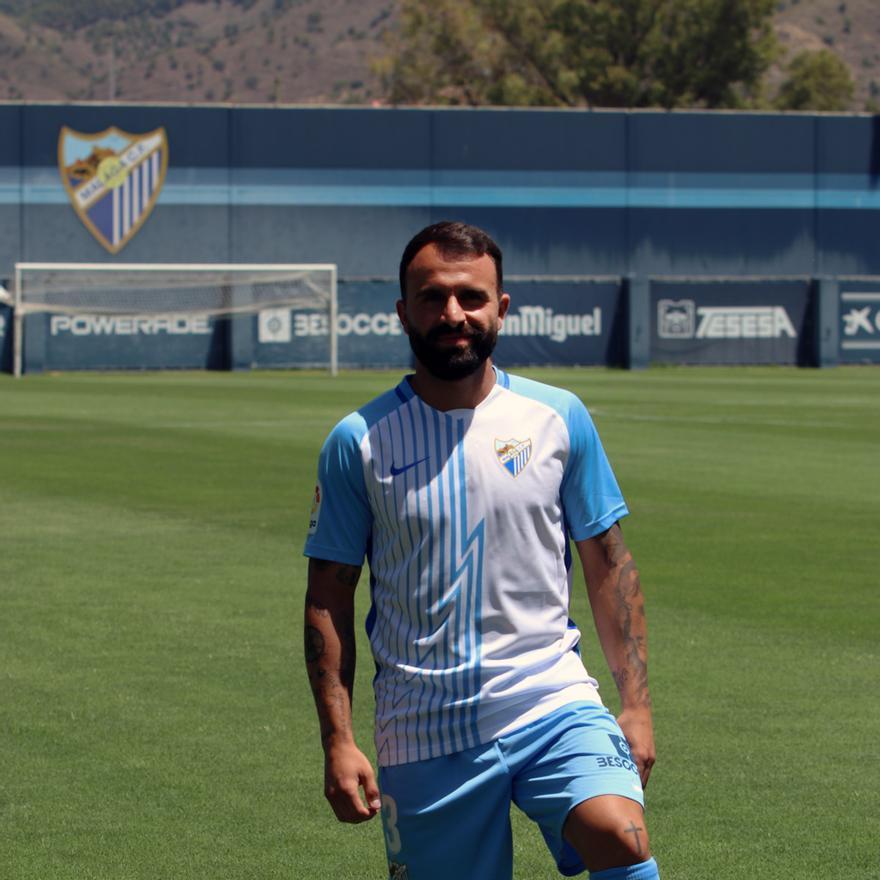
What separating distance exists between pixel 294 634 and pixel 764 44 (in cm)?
8254

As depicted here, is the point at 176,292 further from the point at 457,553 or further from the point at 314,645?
the point at 457,553

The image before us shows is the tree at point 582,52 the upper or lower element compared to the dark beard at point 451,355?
upper

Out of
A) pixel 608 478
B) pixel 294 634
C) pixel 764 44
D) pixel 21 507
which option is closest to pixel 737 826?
pixel 608 478

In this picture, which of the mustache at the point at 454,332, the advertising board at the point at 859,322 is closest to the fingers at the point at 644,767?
the mustache at the point at 454,332

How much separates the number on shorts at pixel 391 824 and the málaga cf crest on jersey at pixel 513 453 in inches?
31.5

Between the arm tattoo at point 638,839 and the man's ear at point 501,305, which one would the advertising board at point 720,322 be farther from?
the arm tattoo at point 638,839

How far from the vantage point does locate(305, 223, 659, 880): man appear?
4.32m

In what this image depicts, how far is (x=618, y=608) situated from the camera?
467 cm

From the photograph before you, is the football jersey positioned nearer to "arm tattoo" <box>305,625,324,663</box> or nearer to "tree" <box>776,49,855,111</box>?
"arm tattoo" <box>305,625,324,663</box>

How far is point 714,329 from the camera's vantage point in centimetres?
5412

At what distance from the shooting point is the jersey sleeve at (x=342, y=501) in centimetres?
447

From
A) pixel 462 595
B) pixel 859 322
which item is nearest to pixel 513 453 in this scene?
pixel 462 595

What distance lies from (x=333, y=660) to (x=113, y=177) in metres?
53.6

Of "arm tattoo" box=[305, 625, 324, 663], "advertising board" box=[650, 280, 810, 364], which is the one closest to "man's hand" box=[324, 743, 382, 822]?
"arm tattoo" box=[305, 625, 324, 663]
